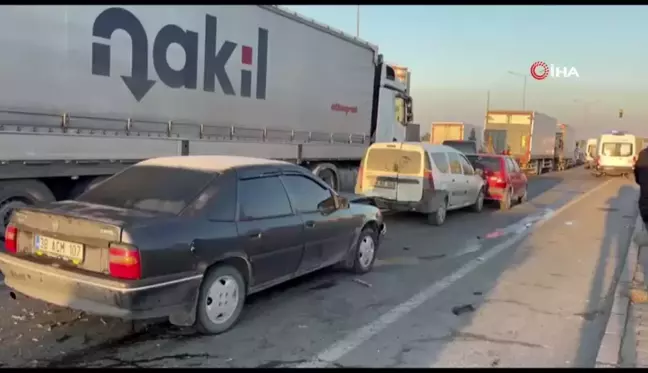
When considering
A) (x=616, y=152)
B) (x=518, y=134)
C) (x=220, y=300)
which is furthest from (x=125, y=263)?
(x=616, y=152)

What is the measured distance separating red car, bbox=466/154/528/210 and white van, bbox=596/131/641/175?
20083 millimetres

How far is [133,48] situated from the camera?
7.80 m

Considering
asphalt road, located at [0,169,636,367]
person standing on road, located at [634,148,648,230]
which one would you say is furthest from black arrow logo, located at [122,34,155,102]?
person standing on road, located at [634,148,648,230]

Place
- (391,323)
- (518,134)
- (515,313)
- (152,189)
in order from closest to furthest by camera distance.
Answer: (152,189), (391,323), (515,313), (518,134)

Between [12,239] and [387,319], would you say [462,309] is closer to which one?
[387,319]

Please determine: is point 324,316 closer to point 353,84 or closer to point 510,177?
point 353,84

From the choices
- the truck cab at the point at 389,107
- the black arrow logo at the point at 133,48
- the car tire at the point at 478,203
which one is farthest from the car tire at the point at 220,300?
the truck cab at the point at 389,107

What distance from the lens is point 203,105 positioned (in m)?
9.28

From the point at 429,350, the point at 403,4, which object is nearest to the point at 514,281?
the point at 429,350

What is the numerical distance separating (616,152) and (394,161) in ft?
86.9

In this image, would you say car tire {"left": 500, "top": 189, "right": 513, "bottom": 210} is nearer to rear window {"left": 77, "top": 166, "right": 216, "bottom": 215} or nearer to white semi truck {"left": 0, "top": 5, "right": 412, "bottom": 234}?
white semi truck {"left": 0, "top": 5, "right": 412, "bottom": 234}

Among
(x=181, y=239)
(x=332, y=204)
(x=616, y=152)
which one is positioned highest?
(x=616, y=152)

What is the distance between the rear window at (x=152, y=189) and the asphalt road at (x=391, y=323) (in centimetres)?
103

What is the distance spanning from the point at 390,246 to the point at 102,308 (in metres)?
5.60
